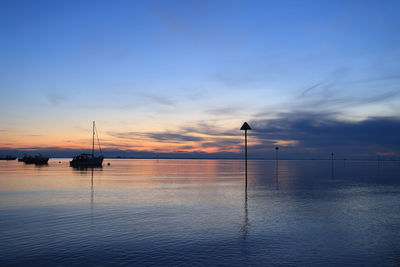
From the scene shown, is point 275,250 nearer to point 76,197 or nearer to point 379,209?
point 379,209

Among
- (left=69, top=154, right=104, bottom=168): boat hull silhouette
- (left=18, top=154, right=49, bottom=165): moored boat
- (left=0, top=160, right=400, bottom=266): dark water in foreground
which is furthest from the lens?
(left=18, top=154, right=49, bottom=165): moored boat

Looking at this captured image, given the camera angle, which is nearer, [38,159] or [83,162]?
[83,162]

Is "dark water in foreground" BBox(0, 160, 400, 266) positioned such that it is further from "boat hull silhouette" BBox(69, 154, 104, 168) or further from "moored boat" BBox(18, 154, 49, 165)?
"moored boat" BBox(18, 154, 49, 165)

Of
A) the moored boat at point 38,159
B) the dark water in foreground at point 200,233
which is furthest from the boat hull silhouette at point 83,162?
the dark water in foreground at point 200,233

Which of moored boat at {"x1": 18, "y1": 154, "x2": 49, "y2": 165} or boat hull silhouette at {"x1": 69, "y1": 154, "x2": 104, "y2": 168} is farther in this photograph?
moored boat at {"x1": 18, "y1": 154, "x2": 49, "y2": 165}

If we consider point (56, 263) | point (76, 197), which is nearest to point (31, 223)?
point (56, 263)

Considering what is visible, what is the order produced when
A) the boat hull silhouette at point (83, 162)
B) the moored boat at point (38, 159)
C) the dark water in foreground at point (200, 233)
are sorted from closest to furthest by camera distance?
1. the dark water in foreground at point (200, 233)
2. the boat hull silhouette at point (83, 162)
3. the moored boat at point (38, 159)

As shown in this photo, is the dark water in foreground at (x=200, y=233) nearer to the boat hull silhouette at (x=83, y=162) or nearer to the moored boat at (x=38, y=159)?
the boat hull silhouette at (x=83, y=162)

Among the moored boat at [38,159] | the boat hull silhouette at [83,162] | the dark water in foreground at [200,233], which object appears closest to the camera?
the dark water in foreground at [200,233]

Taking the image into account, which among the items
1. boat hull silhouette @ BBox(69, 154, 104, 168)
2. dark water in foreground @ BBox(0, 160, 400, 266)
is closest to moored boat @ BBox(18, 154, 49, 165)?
boat hull silhouette @ BBox(69, 154, 104, 168)

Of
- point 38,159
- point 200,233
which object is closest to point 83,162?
point 38,159

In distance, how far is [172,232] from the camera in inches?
561

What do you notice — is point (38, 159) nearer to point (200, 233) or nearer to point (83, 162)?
point (83, 162)

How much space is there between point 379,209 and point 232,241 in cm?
1351
